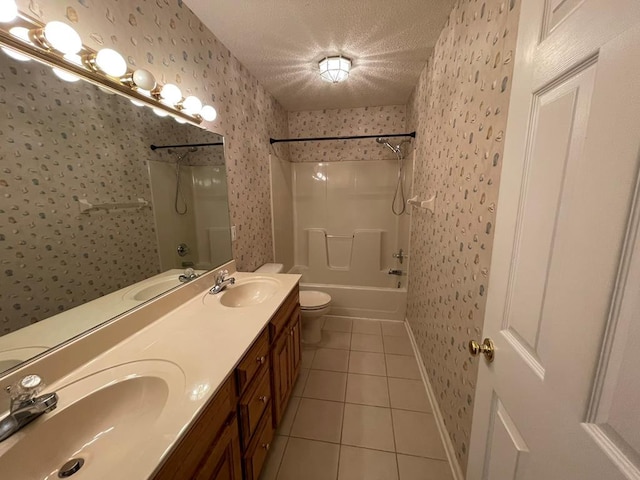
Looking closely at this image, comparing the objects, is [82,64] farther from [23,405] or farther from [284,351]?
[284,351]

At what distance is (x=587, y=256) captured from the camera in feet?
1.34

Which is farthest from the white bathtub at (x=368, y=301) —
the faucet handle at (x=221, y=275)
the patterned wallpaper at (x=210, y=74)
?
the faucet handle at (x=221, y=275)

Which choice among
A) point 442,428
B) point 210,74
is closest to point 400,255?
point 442,428

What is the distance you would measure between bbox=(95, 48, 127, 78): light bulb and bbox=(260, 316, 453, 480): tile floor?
6.32 ft

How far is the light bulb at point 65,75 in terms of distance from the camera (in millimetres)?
839

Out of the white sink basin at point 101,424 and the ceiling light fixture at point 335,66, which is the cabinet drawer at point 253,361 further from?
the ceiling light fixture at point 335,66

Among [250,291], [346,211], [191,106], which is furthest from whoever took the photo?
[346,211]

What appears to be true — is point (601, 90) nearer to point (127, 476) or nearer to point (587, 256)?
point (587, 256)

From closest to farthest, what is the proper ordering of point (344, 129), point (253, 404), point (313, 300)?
point (253, 404)
point (313, 300)
point (344, 129)

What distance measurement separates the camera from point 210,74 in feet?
5.41

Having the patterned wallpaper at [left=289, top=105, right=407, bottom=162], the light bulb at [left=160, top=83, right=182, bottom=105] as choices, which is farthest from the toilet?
the patterned wallpaper at [left=289, top=105, right=407, bottom=162]

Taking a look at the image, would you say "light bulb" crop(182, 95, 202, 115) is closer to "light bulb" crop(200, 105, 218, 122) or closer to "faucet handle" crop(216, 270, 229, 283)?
"light bulb" crop(200, 105, 218, 122)

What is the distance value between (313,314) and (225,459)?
4.63ft

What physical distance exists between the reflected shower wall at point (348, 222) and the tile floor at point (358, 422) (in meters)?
1.06
